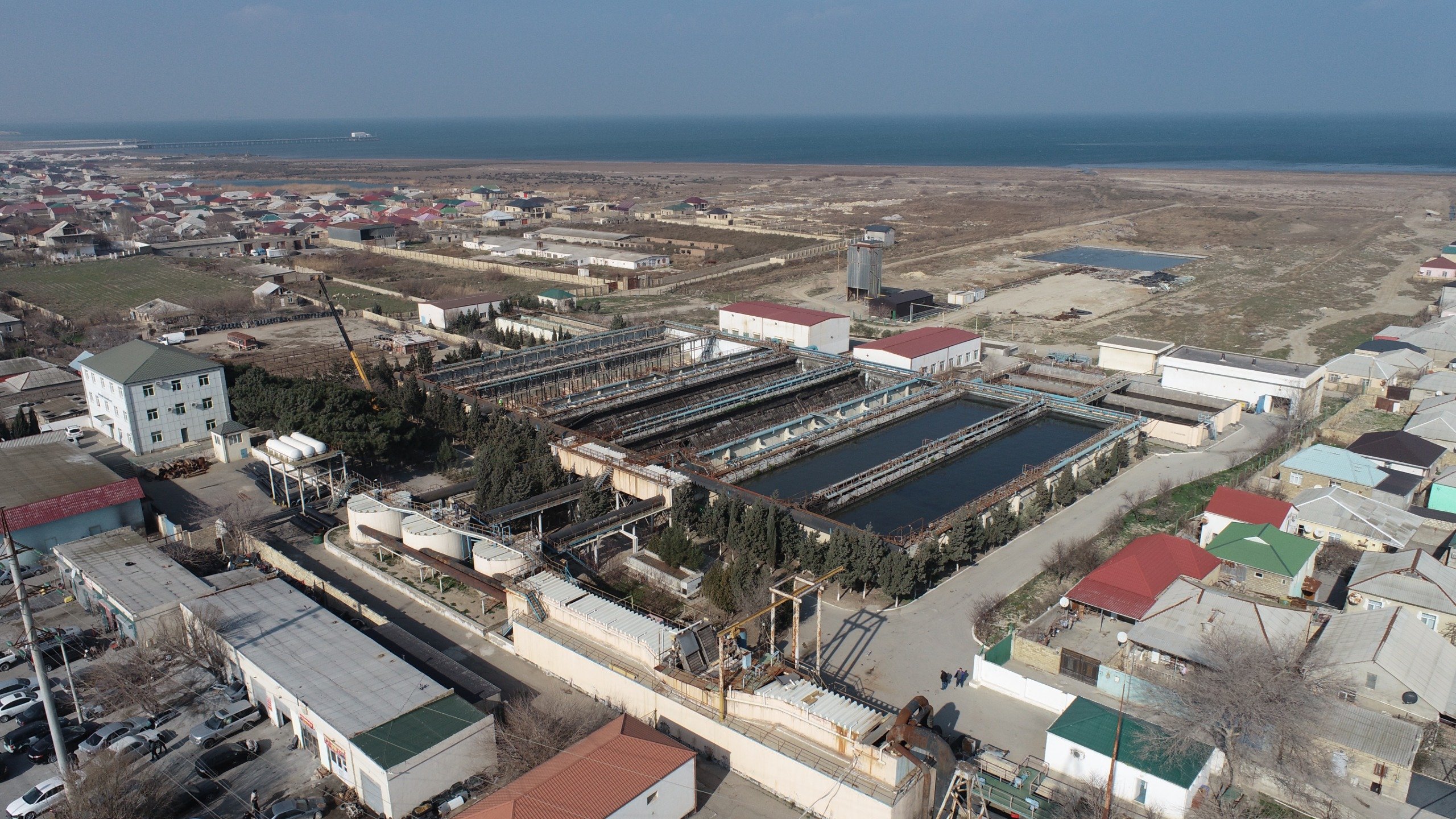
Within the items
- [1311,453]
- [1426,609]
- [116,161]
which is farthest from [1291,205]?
[116,161]

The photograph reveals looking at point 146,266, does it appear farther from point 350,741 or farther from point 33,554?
point 350,741

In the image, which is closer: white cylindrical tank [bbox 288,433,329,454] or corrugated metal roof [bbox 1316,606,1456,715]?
corrugated metal roof [bbox 1316,606,1456,715]

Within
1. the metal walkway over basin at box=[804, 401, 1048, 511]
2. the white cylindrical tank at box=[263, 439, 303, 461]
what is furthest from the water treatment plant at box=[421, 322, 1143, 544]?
the white cylindrical tank at box=[263, 439, 303, 461]

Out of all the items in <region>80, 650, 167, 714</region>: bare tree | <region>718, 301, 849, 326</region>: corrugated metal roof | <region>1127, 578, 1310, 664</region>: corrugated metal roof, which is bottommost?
<region>80, 650, 167, 714</region>: bare tree

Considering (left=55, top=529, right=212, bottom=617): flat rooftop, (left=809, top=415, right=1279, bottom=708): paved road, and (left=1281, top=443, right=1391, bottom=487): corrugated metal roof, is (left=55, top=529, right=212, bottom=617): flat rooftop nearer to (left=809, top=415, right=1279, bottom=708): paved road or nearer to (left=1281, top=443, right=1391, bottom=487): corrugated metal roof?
(left=809, top=415, right=1279, bottom=708): paved road

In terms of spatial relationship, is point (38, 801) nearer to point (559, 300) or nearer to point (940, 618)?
point (940, 618)

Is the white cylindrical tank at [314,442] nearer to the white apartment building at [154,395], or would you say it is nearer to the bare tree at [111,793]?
the white apartment building at [154,395]

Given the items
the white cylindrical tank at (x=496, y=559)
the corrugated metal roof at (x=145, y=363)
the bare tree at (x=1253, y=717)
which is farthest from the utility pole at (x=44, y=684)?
the corrugated metal roof at (x=145, y=363)
